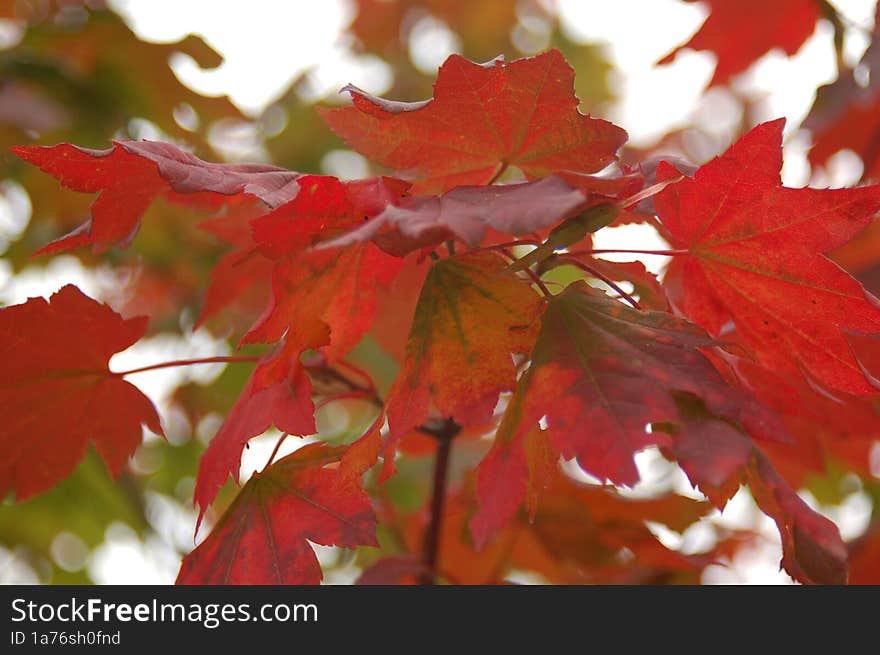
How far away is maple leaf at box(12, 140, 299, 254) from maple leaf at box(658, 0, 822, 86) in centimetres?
81

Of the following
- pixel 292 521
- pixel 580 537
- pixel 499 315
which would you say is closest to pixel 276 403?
pixel 292 521

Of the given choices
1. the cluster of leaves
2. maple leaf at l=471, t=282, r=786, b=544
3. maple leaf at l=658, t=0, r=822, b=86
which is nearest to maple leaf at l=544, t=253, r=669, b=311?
the cluster of leaves

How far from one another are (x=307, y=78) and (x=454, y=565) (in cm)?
118

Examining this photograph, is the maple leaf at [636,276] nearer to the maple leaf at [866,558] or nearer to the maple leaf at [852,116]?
the maple leaf at [852,116]

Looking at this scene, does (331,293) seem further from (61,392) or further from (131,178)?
(61,392)

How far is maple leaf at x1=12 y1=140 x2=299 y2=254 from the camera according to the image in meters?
0.70

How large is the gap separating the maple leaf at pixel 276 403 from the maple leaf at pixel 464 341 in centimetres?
8

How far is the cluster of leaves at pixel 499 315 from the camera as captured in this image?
65 centimetres

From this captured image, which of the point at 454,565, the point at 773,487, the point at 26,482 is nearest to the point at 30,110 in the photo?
the point at 26,482

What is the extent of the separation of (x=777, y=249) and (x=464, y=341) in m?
0.27

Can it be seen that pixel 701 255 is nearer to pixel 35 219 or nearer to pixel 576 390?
pixel 576 390

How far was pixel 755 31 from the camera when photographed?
4.37 feet

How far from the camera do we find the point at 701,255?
790 millimetres

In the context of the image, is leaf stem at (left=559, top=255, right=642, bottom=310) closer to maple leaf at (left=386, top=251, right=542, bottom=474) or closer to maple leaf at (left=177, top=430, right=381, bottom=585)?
maple leaf at (left=386, top=251, right=542, bottom=474)
